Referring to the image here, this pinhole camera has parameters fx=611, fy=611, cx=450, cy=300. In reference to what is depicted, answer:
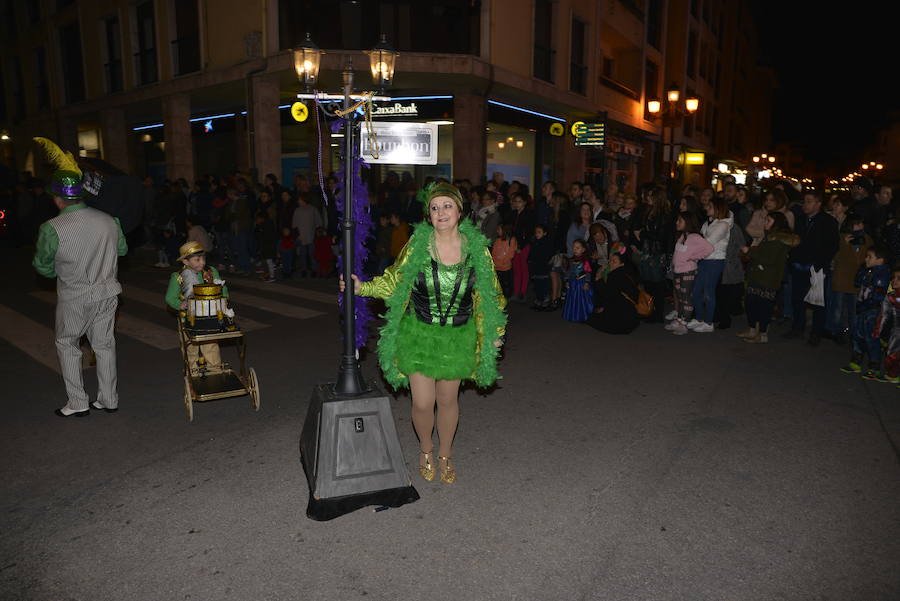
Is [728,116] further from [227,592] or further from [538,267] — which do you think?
[227,592]

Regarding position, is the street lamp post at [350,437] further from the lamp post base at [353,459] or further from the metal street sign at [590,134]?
the metal street sign at [590,134]

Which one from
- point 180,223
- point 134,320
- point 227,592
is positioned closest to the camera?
point 227,592

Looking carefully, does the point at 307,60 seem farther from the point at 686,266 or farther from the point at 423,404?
the point at 686,266

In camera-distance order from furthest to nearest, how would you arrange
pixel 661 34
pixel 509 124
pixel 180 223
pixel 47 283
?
1. pixel 661 34
2. pixel 509 124
3. pixel 180 223
4. pixel 47 283

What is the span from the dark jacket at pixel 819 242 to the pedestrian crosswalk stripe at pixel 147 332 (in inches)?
326

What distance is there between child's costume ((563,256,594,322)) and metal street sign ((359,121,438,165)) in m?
5.78

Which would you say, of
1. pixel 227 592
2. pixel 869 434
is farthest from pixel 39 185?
pixel 869 434

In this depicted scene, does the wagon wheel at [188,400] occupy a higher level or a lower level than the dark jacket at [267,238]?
lower

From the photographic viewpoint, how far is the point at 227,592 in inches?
123

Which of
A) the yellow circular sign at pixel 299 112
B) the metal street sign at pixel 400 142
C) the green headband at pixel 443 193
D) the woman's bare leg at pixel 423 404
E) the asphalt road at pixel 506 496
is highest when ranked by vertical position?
the yellow circular sign at pixel 299 112

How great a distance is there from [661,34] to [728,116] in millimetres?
19211

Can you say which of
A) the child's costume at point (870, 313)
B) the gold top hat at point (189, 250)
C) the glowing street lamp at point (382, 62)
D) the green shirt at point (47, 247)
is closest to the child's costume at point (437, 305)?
the glowing street lamp at point (382, 62)

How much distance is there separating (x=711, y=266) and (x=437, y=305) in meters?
6.13

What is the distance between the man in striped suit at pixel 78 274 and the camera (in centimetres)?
505
